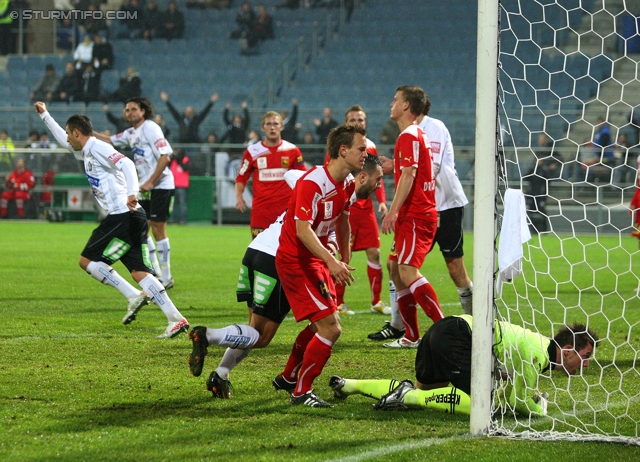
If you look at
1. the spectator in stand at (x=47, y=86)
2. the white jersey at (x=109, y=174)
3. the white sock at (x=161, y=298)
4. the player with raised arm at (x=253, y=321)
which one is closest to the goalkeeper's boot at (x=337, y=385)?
the player with raised arm at (x=253, y=321)

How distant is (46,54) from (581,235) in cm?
2075

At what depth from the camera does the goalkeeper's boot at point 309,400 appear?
5.20 metres

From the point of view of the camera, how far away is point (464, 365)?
201 inches

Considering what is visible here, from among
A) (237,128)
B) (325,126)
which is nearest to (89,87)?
(237,128)

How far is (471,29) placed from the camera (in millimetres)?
28203

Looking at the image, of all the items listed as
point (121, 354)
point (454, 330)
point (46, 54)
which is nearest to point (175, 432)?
point (454, 330)

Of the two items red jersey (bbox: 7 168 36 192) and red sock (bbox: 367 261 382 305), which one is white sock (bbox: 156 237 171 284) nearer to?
red sock (bbox: 367 261 382 305)

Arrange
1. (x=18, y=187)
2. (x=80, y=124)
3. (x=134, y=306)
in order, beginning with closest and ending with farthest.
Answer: (x=134, y=306), (x=80, y=124), (x=18, y=187)

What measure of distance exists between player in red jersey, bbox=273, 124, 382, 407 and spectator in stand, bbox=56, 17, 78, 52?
27.3 meters

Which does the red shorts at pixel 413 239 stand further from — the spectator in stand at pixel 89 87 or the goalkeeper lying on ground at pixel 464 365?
the spectator in stand at pixel 89 87

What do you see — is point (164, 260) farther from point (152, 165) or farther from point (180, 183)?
point (180, 183)

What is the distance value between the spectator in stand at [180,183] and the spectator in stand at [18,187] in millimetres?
3982

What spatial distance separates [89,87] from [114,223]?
21365 mm

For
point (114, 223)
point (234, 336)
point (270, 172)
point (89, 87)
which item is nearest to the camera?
point (234, 336)
